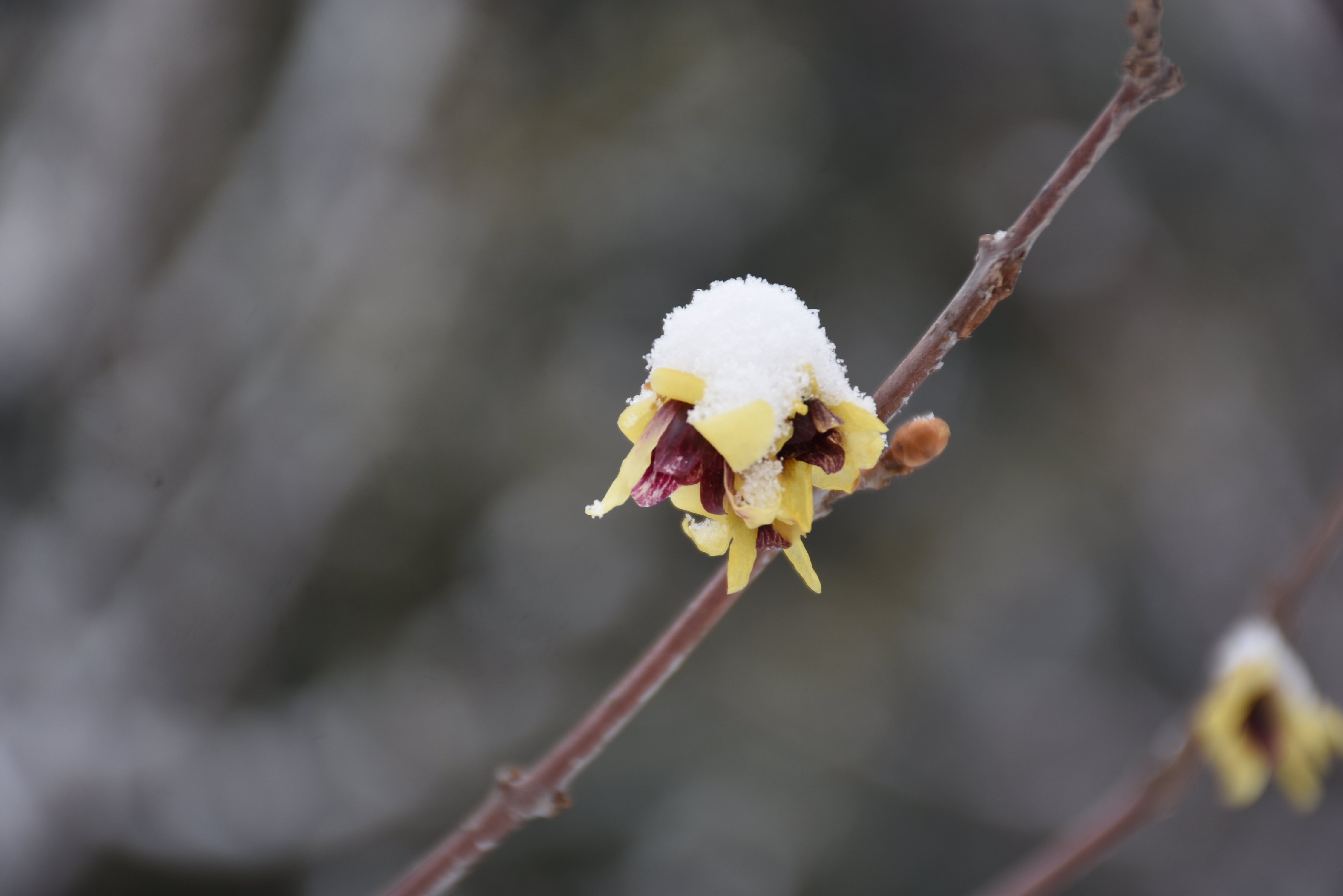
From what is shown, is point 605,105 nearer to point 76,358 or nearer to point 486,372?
point 486,372

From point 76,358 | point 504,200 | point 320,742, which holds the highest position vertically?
point 504,200

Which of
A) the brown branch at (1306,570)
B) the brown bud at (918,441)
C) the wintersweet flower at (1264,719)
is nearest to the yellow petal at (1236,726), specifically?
the wintersweet flower at (1264,719)

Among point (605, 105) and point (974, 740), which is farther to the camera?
point (974, 740)

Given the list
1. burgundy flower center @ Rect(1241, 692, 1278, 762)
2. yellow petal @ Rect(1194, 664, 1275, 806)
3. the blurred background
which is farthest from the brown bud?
the blurred background

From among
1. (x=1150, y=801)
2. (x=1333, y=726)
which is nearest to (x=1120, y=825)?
(x=1150, y=801)

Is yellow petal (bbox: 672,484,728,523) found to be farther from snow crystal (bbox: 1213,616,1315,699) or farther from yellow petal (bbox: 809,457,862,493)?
snow crystal (bbox: 1213,616,1315,699)

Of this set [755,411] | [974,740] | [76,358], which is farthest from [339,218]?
[974,740]

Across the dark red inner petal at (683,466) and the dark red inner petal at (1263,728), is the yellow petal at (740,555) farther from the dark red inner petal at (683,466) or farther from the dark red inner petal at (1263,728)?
the dark red inner petal at (1263,728)

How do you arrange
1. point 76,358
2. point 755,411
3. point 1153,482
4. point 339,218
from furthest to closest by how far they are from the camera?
1. point 1153,482
2. point 339,218
3. point 76,358
4. point 755,411
